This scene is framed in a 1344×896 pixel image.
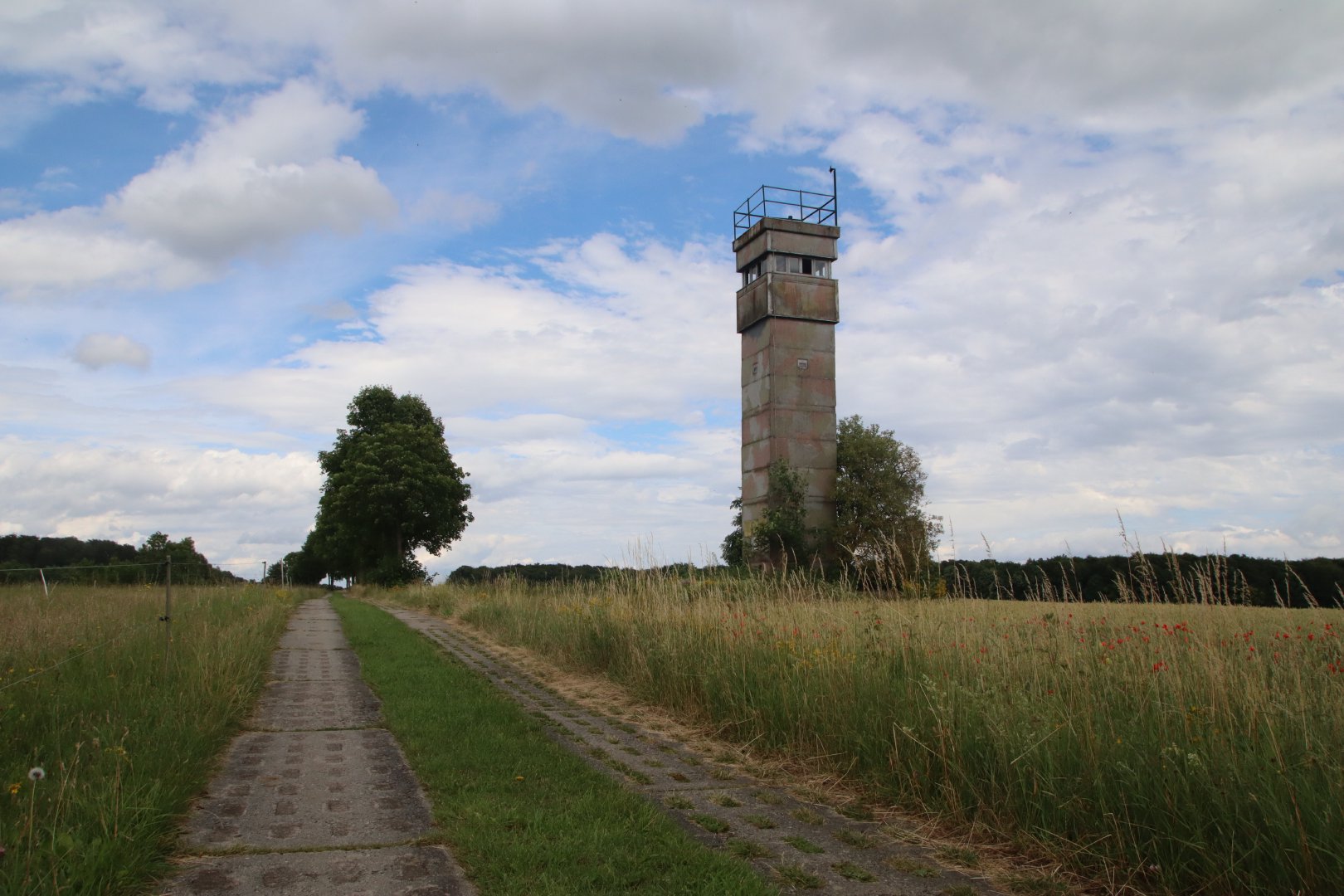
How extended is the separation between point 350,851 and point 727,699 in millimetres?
3919

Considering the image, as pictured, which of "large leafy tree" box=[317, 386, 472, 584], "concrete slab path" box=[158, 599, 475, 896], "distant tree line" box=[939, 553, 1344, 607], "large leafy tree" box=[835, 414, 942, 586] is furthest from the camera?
"large leafy tree" box=[317, 386, 472, 584]

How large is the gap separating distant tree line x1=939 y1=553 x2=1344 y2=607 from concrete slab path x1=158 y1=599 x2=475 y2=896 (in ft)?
17.0

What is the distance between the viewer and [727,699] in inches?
298

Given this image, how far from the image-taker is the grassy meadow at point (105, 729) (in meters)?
3.75

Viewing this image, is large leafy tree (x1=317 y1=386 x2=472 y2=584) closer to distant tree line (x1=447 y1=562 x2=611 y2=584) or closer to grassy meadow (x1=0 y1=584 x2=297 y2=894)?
distant tree line (x1=447 y1=562 x2=611 y2=584)

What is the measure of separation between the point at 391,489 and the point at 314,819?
35449 millimetres

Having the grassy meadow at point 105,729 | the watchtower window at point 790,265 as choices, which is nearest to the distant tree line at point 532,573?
the grassy meadow at point 105,729

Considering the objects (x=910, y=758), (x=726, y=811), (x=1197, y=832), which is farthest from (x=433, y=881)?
(x=1197, y=832)

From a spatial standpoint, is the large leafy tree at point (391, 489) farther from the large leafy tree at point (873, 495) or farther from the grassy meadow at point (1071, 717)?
the grassy meadow at point (1071, 717)

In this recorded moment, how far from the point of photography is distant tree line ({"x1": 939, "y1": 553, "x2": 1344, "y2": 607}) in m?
6.75

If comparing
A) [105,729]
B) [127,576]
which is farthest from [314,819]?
[127,576]

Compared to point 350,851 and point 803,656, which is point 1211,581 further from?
point 350,851

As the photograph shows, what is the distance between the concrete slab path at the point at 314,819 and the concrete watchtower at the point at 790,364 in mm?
19416

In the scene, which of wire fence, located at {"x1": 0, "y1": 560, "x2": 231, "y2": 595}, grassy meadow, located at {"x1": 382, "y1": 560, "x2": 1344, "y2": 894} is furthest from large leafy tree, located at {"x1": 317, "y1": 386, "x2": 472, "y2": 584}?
grassy meadow, located at {"x1": 382, "y1": 560, "x2": 1344, "y2": 894}
